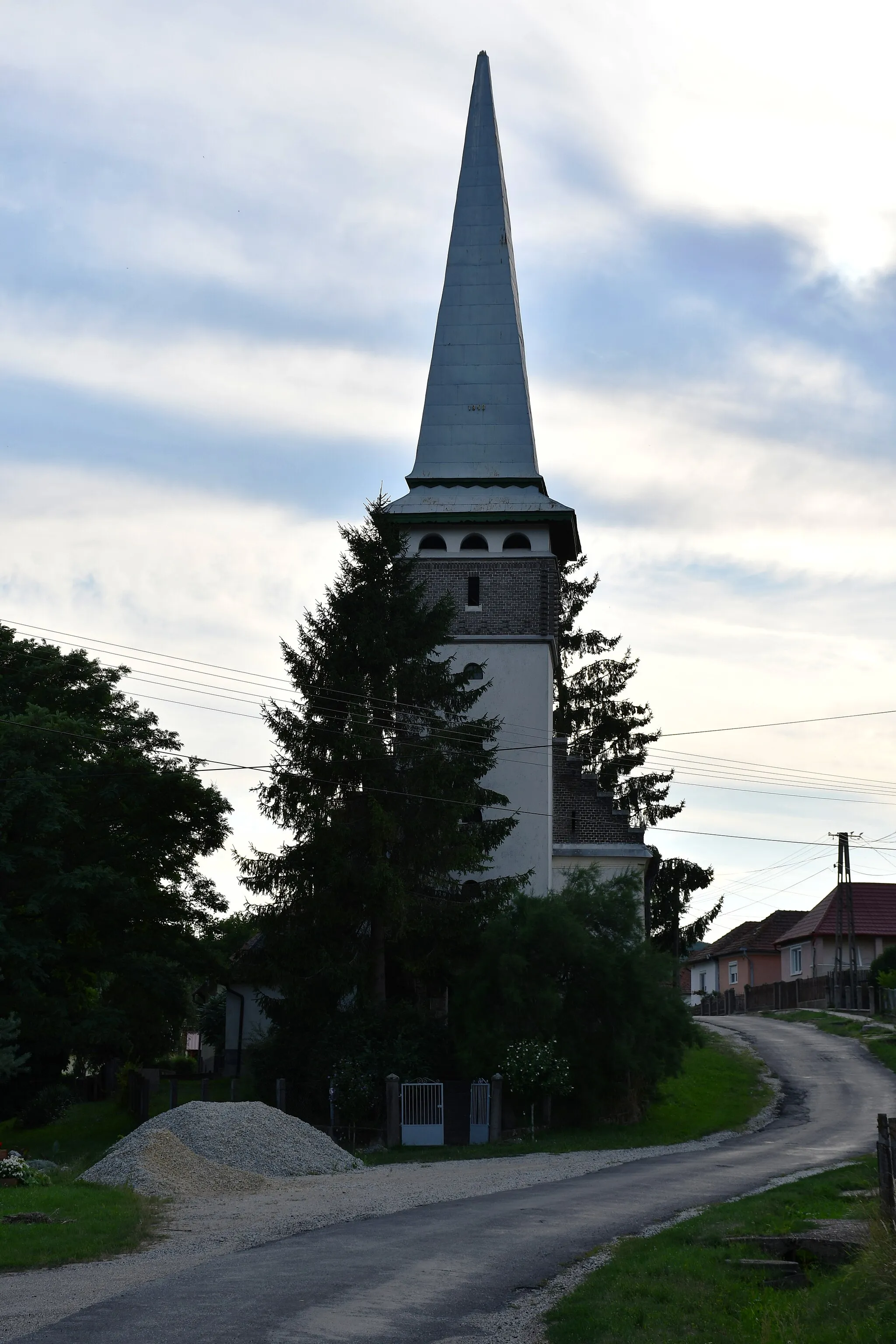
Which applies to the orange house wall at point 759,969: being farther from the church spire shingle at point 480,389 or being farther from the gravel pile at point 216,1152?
the gravel pile at point 216,1152

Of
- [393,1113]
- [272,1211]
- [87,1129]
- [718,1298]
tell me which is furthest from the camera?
[87,1129]

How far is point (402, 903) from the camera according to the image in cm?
3225

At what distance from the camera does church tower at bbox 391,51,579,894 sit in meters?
41.7

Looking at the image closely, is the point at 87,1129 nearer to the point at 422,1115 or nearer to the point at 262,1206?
the point at 422,1115

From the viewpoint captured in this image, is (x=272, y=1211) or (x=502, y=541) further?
(x=502, y=541)

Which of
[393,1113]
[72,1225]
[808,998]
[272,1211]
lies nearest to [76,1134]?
[393,1113]

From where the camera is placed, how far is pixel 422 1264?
14.1 metres

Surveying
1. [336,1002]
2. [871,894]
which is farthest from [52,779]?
[871,894]

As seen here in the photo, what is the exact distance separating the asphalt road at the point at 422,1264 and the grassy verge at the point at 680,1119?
122 inches

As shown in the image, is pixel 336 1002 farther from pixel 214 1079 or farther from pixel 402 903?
pixel 214 1079

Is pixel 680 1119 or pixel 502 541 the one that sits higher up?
pixel 502 541

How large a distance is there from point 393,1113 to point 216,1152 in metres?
6.08

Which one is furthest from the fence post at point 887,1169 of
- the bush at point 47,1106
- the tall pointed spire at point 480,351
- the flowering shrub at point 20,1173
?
the tall pointed spire at point 480,351

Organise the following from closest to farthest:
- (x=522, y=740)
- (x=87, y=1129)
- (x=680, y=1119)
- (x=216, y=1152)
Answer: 1. (x=216, y=1152)
2. (x=680, y=1119)
3. (x=87, y=1129)
4. (x=522, y=740)
